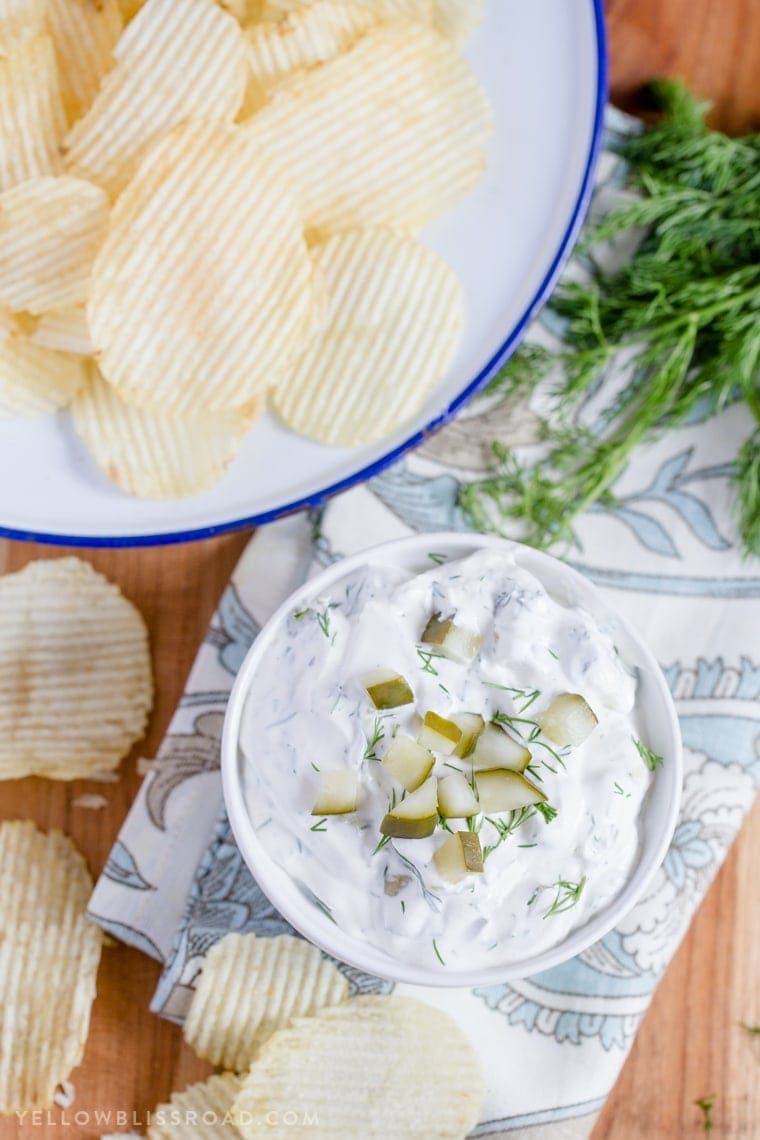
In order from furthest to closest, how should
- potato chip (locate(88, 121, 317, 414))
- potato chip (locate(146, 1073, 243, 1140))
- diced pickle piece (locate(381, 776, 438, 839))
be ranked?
potato chip (locate(146, 1073, 243, 1140)) < potato chip (locate(88, 121, 317, 414)) < diced pickle piece (locate(381, 776, 438, 839))

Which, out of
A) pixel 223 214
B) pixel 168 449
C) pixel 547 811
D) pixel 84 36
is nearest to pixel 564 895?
pixel 547 811

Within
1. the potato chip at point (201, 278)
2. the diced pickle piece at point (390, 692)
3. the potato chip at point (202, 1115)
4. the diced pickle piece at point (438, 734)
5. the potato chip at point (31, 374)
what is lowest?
the potato chip at point (202, 1115)

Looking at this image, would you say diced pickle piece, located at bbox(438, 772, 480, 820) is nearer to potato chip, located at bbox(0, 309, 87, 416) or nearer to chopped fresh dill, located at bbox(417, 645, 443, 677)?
chopped fresh dill, located at bbox(417, 645, 443, 677)

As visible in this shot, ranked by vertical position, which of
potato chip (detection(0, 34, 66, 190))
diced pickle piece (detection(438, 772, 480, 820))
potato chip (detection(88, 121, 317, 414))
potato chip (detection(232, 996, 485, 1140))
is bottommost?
potato chip (detection(232, 996, 485, 1140))

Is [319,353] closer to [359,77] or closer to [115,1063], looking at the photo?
[359,77]

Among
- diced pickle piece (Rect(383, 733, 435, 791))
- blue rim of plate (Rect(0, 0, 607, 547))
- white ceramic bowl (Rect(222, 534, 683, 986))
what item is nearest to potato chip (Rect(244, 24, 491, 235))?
blue rim of plate (Rect(0, 0, 607, 547))

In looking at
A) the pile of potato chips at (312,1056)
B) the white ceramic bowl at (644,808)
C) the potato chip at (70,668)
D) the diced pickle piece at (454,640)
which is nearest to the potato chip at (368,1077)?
the pile of potato chips at (312,1056)

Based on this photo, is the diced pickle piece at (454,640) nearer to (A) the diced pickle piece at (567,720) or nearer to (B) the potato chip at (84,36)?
(A) the diced pickle piece at (567,720)
